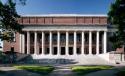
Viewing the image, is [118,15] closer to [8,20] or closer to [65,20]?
[8,20]

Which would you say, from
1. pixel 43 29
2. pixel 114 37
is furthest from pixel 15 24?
pixel 43 29

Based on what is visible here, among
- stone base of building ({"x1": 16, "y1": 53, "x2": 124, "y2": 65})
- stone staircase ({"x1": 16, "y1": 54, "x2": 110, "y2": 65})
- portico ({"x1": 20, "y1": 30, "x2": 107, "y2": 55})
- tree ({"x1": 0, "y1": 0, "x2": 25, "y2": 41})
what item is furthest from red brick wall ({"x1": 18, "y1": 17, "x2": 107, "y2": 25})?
tree ({"x1": 0, "y1": 0, "x2": 25, "y2": 41})

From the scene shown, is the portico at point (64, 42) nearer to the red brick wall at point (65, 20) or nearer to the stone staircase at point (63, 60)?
the red brick wall at point (65, 20)

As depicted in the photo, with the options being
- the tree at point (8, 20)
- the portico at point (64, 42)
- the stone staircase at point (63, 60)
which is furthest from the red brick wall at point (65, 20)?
the tree at point (8, 20)

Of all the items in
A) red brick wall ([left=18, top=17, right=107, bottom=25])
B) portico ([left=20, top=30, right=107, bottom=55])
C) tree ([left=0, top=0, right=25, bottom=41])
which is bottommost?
portico ([left=20, top=30, right=107, bottom=55])

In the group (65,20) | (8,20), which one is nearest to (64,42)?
(65,20)

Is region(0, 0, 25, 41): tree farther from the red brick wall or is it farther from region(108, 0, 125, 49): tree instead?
the red brick wall

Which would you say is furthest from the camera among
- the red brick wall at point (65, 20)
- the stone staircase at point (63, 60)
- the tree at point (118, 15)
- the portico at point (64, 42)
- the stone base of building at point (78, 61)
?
the red brick wall at point (65, 20)

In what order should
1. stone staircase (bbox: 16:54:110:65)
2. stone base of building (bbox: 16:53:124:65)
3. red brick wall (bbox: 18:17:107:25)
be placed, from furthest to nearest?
red brick wall (bbox: 18:17:107:25), stone staircase (bbox: 16:54:110:65), stone base of building (bbox: 16:53:124:65)

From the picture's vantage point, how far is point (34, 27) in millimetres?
95312

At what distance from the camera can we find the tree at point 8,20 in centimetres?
3656

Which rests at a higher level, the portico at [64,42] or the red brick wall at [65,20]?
the red brick wall at [65,20]

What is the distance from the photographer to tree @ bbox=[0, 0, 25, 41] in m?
36.6

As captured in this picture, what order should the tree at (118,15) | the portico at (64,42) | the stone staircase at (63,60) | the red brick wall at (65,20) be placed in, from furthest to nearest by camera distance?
the red brick wall at (65,20)
the portico at (64,42)
the stone staircase at (63,60)
the tree at (118,15)
